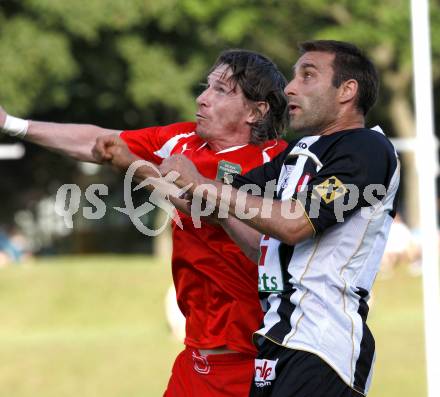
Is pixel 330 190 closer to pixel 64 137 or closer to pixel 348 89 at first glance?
pixel 348 89

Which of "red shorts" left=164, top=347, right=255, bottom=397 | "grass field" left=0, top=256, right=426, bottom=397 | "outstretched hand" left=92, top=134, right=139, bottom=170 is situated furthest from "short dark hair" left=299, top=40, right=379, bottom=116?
"grass field" left=0, top=256, right=426, bottom=397

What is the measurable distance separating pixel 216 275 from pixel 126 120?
70.8 ft

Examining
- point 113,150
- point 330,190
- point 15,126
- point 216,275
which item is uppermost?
point 15,126

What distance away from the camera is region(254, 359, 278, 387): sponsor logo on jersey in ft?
12.0

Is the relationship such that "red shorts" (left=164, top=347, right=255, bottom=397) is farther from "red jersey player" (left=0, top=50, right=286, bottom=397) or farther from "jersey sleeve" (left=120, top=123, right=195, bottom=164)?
"jersey sleeve" (left=120, top=123, right=195, bottom=164)

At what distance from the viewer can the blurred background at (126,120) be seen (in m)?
10.6

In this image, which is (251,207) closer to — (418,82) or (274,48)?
(418,82)

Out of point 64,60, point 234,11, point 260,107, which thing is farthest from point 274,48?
point 260,107

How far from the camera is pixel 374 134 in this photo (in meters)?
3.63

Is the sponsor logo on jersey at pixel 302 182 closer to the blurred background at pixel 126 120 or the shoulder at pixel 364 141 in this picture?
the shoulder at pixel 364 141

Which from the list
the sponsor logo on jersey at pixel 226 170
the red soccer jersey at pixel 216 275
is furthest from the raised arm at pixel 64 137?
the sponsor logo on jersey at pixel 226 170

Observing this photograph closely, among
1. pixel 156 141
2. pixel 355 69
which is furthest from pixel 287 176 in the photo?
pixel 156 141

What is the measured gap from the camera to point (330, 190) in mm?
3479

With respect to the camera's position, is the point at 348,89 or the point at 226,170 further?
the point at 226,170
